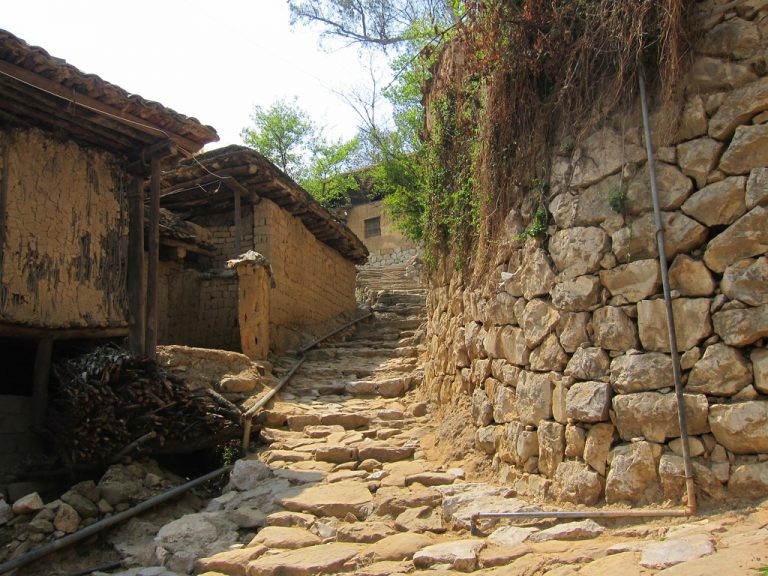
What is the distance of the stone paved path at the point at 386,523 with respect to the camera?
11.7 ft

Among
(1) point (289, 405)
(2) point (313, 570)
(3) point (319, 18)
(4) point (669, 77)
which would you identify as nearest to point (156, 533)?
(2) point (313, 570)

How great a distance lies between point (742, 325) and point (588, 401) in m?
1.06

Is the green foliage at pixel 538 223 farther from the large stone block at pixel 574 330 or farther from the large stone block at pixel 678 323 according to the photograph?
the large stone block at pixel 678 323

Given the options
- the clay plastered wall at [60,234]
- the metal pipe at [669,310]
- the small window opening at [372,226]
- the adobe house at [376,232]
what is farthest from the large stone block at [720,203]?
the small window opening at [372,226]

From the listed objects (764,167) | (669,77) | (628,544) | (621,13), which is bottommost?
(628,544)

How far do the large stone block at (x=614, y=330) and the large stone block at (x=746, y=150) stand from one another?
1.11 metres

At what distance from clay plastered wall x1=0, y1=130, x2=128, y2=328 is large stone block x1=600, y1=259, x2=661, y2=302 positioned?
4.95 m

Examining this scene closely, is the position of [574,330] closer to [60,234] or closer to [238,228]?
[60,234]

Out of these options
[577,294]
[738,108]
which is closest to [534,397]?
[577,294]

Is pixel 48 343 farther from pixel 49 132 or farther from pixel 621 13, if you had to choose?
pixel 621 13

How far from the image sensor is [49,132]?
6.58 m

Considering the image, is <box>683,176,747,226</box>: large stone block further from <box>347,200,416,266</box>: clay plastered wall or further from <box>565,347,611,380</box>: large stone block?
<box>347,200,416,266</box>: clay plastered wall

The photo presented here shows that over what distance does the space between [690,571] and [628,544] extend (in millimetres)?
549

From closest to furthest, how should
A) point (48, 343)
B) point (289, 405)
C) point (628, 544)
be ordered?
point (628, 544) → point (48, 343) → point (289, 405)
